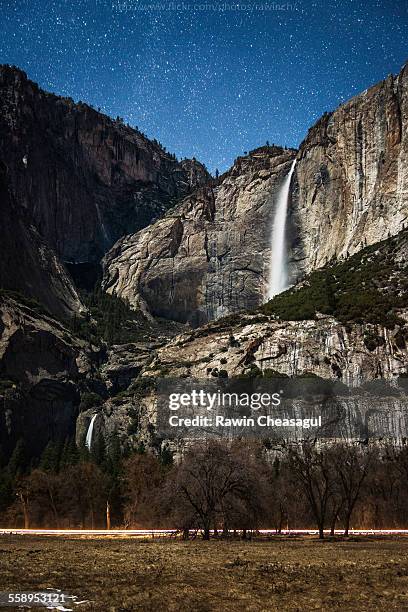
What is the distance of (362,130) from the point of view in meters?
144

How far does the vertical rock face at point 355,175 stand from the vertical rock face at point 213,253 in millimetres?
12030

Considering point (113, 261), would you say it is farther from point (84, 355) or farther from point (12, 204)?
point (84, 355)

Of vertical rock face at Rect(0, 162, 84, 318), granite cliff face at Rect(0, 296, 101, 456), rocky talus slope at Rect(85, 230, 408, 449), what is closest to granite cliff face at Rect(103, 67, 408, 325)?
rocky talus slope at Rect(85, 230, 408, 449)

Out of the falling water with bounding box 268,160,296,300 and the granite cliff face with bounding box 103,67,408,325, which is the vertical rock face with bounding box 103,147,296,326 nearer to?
the granite cliff face with bounding box 103,67,408,325

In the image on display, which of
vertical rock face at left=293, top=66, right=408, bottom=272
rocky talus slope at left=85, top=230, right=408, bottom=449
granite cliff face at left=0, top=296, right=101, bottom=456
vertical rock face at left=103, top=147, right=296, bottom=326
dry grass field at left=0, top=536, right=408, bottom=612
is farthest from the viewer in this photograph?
vertical rock face at left=103, top=147, right=296, bottom=326

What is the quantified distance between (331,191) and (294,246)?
53.6ft

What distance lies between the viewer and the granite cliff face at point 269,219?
442 feet

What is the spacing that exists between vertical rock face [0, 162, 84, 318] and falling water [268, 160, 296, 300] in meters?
49.9

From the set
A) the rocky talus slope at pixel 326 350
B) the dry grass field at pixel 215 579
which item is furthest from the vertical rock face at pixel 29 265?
the dry grass field at pixel 215 579

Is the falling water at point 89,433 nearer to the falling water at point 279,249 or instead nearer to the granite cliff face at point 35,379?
the granite cliff face at point 35,379

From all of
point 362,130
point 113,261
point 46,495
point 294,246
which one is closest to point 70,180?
point 113,261

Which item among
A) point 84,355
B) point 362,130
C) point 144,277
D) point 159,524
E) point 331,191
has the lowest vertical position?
point 159,524

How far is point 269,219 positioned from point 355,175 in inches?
1139

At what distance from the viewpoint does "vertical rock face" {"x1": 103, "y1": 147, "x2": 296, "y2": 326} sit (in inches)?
6575
